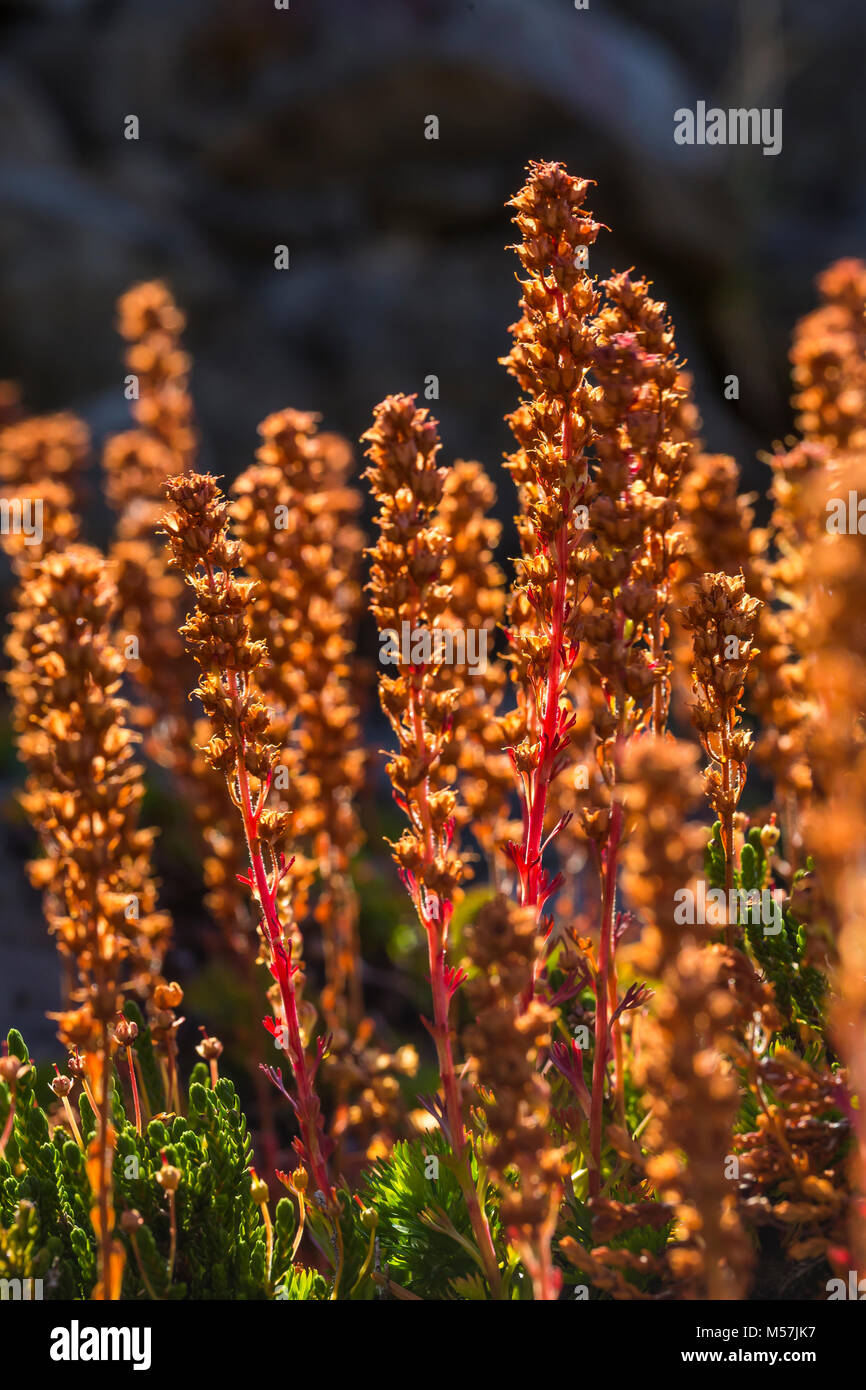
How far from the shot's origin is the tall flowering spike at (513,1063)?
1750 millimetres

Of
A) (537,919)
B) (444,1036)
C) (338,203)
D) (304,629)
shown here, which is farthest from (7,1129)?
(338,203)

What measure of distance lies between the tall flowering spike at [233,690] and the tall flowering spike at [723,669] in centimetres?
94

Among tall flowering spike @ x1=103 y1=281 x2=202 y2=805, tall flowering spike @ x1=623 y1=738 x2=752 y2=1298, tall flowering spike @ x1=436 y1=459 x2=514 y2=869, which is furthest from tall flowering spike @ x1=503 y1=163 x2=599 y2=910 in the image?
tall flowering spike @ x1=103 y1=281 x2=202 y2=805

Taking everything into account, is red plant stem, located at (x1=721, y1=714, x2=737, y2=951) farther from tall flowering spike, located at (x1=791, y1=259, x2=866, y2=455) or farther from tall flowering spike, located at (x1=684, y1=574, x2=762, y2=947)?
tall flowering spike, located at (x1=791, y1=259, x2=866, y2=455)

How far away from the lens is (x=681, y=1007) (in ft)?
5.04

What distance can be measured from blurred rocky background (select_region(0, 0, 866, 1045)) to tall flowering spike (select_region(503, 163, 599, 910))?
762cm

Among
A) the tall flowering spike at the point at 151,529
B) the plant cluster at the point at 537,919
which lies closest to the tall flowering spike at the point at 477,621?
the plant cluster at the point at 537,919

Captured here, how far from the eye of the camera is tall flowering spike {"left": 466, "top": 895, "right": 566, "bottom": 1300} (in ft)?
5.74

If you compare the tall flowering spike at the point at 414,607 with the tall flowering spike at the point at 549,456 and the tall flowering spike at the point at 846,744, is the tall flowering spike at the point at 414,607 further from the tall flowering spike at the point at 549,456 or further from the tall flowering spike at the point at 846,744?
the tall flowering spike at the point at 846,744

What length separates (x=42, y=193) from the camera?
38.9 ft

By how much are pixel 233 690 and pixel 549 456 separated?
32.5 inches

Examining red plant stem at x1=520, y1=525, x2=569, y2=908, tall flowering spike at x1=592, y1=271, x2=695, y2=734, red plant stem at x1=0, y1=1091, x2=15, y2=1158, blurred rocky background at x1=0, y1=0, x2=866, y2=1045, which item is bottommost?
red plant stem at x1=0, y1=1091, x2=15, y2=1158
